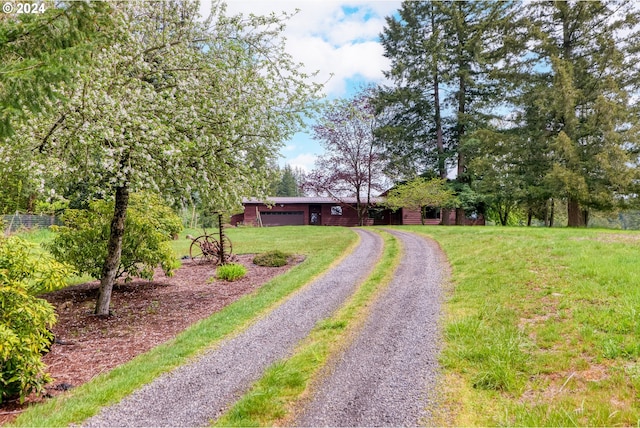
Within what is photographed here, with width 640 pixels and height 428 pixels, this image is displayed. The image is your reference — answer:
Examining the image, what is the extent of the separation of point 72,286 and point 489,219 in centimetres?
4016

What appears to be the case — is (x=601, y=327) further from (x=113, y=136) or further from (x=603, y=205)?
(x=603, y=205)

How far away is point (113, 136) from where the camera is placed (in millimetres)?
5223

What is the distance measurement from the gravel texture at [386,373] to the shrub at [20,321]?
3375 millimetres

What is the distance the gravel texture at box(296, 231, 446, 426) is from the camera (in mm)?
3479

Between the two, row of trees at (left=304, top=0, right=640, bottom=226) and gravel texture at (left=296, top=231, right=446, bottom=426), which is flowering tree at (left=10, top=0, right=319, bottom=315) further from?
row of trees at (left=304, top=0, right=640, bottom=226)

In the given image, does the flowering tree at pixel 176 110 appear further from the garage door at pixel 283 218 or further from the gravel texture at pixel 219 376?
the garage door at pixel 283 218

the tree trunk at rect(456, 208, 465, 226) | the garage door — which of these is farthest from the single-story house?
the tree trunk at rect(456, 208, 465, 226)

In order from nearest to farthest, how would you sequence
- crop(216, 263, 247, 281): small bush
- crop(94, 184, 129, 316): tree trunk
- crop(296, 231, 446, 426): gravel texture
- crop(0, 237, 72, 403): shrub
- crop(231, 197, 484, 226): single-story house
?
1. crop(296, 231, 446, 426): gravel texture
2. crop(0, 237, 72, 403): shrub
3. crop(94, 184, 129, 316): tree trunk
4. crop(216, 263, 247, 281): small bush
5. crop(231, 197, 484, 226): single-story house

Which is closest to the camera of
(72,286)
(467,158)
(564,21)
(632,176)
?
(72,286)

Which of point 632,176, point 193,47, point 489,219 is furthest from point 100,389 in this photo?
point 489,219

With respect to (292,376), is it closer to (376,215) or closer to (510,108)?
(510,108)

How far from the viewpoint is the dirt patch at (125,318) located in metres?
5.16

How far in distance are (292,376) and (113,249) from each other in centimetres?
539

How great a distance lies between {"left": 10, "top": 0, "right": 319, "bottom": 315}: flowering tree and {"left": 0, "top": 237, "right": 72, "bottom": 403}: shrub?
65.3 inches
